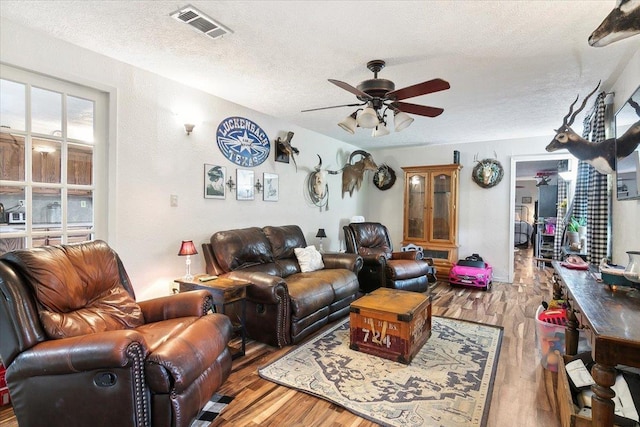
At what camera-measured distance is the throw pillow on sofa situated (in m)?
3.88

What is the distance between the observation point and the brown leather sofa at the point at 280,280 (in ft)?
9.42

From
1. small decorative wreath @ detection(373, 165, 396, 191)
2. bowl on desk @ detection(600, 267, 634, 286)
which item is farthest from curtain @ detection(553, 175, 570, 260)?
bowl on desk @ detection(600, 267, 634, 286)

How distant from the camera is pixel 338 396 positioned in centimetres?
213

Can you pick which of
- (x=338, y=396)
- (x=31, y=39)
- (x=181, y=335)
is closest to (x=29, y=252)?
(x=181, y=335)

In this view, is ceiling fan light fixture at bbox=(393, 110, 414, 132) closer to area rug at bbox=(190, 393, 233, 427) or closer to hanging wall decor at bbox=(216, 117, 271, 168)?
hanging wall decor at bbox=(216, 117, 271, 168)

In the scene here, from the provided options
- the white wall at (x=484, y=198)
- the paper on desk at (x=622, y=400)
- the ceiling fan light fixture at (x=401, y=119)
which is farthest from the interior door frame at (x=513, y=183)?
the paper on desk at (x=622, y=400)

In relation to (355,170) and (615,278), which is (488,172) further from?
(615,278)

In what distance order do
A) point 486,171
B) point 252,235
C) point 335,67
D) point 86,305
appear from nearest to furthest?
1. point 86,305
2. point 335,67
3. point 252,235
4. point 486,171

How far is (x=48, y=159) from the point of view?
2.40m

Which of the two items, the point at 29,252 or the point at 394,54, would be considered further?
the point at 394,54

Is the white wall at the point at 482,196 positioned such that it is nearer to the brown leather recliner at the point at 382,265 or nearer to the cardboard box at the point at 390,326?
the brown leather recliner at the point at 382,265

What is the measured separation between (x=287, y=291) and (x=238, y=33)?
80.6 inches

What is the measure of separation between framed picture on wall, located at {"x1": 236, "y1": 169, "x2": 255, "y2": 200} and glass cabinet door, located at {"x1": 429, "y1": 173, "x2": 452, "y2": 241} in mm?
3334

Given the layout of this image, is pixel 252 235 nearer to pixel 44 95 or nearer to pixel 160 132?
pixel 160 132
